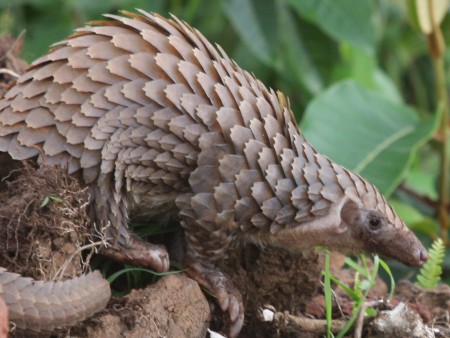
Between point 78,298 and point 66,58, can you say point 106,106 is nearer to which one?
point 66,58

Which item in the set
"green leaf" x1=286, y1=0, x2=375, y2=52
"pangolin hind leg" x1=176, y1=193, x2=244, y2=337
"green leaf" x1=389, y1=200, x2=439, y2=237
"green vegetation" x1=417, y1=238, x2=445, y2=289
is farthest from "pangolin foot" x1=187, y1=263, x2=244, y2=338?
"green leaf" x1=286, y1=0, x2=375, y2=52

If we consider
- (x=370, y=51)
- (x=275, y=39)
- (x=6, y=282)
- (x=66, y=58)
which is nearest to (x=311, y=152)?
(x=66, y=58)

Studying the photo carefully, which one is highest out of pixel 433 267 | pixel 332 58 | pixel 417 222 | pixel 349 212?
pixel 349 212

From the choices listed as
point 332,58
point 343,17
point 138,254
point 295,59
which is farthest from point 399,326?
point 332,58

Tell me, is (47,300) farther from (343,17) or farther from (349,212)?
(343,17)

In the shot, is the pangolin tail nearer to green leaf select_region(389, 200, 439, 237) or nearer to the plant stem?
green leaf select_region(389, 200, 439, 237)

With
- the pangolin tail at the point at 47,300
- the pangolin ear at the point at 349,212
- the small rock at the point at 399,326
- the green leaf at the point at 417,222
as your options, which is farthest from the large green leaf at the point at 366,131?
the pangolin tail at the point at 47,300
